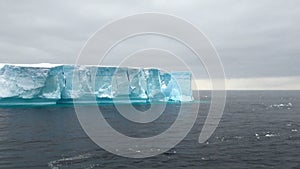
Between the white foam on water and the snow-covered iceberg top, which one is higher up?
the snow-covered iceberg top

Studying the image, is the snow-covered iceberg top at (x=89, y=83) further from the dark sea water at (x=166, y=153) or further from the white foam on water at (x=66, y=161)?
the white foam on water at (x=66, y=161)

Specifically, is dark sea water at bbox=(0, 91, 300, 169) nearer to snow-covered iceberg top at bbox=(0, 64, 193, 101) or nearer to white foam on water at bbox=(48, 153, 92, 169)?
white foam on water at bbox=(48, 153, 92, 169)

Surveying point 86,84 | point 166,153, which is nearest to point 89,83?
point 86,84

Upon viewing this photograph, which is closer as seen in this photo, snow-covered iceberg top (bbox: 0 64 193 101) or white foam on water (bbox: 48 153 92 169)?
white foam on water (bbox: 48 153 92 169)

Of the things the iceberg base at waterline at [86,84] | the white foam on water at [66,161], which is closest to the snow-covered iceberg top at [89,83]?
the iceberg base at waterline at [86,84]

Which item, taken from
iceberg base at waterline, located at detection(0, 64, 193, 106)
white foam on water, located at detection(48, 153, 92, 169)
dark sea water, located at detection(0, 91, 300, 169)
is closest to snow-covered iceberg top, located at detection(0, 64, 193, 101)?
iceberg base at waterline, located at detection(0, 64, 193, 106)

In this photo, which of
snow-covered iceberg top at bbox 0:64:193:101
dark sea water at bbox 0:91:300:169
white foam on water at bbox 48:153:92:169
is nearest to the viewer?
white foam on water at bbox 48:153:92:169

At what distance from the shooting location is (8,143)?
2922 centimetres

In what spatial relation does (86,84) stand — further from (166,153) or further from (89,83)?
(166,153)

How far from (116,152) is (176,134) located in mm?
12603

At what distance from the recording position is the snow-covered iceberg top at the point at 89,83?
5906 cm

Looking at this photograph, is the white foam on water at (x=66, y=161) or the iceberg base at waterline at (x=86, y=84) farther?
the iceberg base at waterline at (x=86, y=84)

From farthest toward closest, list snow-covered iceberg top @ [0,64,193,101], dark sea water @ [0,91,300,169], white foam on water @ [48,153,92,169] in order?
1. snow-covered iceberg top @ [0,64,193,101]
2. dark sea water @ [0,91,300,169]
3. white foam on water @ [48,153,92,169]

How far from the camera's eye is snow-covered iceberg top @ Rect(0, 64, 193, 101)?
59062 mm
